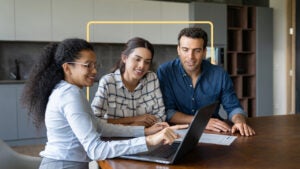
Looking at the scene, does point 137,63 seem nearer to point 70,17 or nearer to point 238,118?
point 238,118

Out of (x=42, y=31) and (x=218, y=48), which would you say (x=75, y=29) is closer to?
(x=42, y=31)

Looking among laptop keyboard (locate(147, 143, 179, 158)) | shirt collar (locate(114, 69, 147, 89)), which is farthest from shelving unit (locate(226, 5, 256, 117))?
laptop keyboard (locate(147, 143, 179, 158))

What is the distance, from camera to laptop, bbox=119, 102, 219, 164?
1.02 m

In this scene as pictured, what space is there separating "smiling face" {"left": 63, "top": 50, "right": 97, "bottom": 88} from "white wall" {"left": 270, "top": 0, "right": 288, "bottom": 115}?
4852mm

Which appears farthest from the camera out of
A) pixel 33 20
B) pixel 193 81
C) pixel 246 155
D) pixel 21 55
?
pixel 21 55

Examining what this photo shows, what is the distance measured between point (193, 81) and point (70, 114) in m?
1.05

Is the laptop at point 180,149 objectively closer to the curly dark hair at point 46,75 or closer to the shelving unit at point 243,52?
the curly dark hair at point 46,75

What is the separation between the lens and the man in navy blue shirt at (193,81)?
192 cm

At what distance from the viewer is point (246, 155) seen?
112cm

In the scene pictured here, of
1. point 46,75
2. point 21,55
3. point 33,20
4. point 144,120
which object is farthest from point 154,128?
point 21,55

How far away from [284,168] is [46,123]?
0.84 meters

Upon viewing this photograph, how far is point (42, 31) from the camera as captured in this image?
434 cm

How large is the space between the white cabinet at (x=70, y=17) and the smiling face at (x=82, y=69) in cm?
323

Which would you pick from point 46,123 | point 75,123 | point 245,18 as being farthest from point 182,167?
point 245,18
